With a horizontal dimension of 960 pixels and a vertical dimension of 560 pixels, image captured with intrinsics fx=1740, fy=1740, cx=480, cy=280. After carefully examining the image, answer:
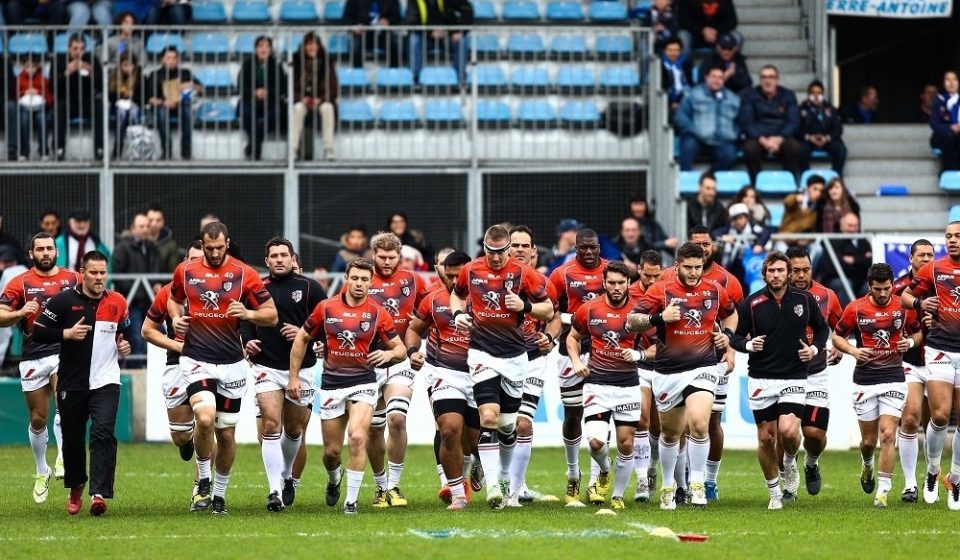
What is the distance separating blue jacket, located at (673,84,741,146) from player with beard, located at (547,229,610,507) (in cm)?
926

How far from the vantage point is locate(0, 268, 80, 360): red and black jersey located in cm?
1669

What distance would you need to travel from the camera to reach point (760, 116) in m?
26.3

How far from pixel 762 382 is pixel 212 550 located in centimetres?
585

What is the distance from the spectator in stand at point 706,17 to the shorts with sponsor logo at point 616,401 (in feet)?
42.4

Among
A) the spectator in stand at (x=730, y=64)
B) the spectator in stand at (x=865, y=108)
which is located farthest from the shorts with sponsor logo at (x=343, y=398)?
the spectator in stand at (x=865, y=108)

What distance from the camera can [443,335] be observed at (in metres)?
16.1

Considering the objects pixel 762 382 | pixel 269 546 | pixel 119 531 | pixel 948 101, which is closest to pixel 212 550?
pixel 269 546

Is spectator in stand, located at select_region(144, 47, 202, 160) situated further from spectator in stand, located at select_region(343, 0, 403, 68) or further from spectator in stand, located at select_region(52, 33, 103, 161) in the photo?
spectator in stand, located at select_region(343, 0, 403, 68)

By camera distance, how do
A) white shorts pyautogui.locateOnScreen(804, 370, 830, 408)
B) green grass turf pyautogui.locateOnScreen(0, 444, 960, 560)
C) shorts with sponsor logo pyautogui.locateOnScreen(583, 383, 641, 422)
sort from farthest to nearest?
white shorts pyautogui.locateOnScreen(804, 370, 830, 408) → shorts with sponsor logo pyautogui.locateOnScreen(583, 383, 641, 422) → green grass turf pyautogui.locateOnScreen(0, 444, 960, 560)

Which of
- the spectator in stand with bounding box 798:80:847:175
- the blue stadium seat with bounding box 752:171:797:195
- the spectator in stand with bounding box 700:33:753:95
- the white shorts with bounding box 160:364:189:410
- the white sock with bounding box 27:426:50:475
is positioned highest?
the spectator in stand with bounding box 700:33:753:95

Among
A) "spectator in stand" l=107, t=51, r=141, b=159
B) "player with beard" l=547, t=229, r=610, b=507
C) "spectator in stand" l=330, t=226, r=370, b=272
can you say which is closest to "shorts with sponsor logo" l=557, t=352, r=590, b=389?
"player with beard" l=547, t=229, r=610, b=507

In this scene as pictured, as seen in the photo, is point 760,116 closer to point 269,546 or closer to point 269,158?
point 269,158

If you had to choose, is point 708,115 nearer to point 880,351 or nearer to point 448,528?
point 880,351

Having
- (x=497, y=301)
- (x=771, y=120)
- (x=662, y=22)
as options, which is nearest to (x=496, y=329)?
(x=497, y=301)
